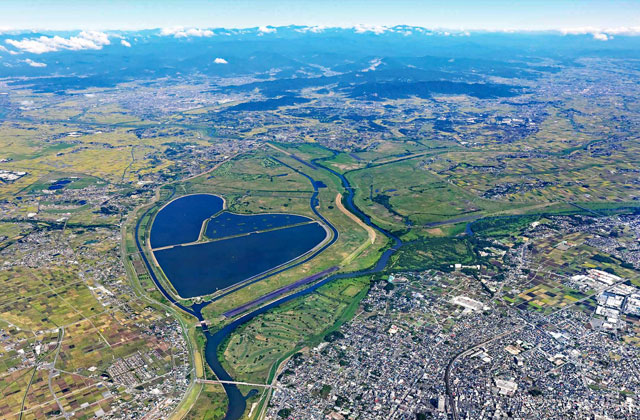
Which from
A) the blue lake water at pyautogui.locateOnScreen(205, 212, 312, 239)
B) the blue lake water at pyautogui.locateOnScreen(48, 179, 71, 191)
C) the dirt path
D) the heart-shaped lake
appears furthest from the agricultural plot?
the blue lake water at pyautogui.locateOnScreen(48, 179, 71, 191)

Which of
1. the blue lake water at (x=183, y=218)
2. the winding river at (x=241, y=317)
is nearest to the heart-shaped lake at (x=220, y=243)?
the blue lake water at (x=183, y=218)

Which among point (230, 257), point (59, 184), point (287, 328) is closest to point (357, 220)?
point (230, 257)

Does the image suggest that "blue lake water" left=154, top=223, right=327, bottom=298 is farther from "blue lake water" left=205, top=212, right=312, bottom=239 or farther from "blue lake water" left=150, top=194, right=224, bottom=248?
"blue lake water" left=150, top=194, right=224, bottom=248

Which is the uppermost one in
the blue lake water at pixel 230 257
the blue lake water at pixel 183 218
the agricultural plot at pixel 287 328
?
the agricultural plot at pixel 287 328

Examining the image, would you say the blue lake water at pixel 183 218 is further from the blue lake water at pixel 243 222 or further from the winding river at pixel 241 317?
the winding river at pixel 241 317

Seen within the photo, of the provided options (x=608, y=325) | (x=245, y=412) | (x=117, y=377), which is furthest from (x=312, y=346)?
Result: (x=608, y=325)

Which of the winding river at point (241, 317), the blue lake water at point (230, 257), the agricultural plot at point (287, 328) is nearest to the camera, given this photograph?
the winding river at point (241, 317)
